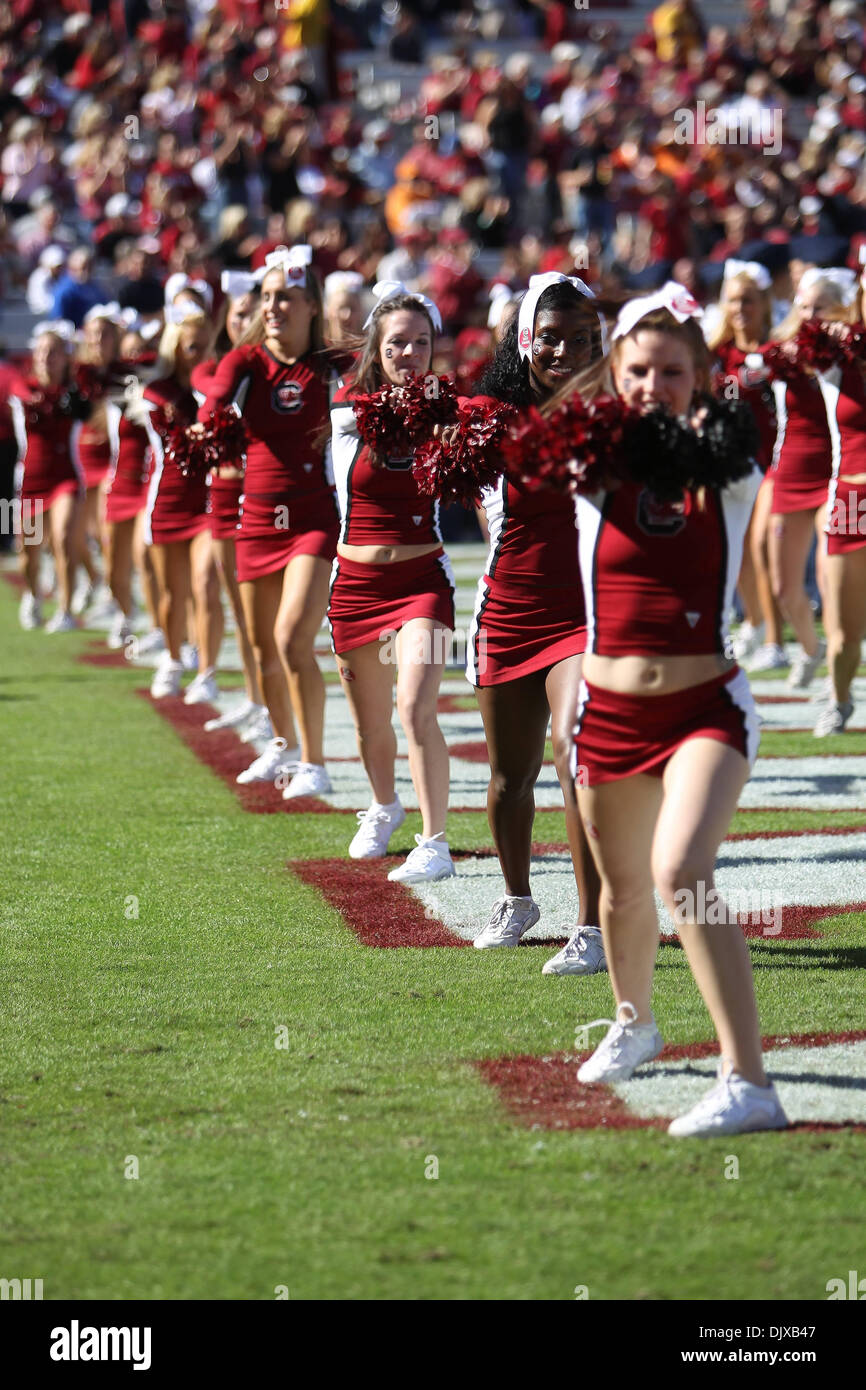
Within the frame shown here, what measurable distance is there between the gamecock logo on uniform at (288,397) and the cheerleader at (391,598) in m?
1.16

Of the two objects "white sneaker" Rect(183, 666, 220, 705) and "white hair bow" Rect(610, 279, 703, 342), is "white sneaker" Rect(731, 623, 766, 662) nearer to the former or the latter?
"white sneaker" Rect(183, 666, 220, 705)

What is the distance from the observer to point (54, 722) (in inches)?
411

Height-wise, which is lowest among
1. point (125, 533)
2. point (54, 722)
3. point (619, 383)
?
point (54, 722)

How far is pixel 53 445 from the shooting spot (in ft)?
47.5

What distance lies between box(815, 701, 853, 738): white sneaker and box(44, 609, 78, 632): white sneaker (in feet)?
24.7

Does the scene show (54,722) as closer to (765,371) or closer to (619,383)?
(765,371)

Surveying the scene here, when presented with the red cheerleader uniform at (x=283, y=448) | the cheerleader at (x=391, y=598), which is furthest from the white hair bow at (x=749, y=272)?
the cheerleader at (x=391, y=598)

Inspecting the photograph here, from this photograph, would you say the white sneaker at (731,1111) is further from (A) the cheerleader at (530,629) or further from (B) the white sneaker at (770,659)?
(B) the white sneaker at (770,659)

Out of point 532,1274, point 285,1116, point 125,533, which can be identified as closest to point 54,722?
point 125,533

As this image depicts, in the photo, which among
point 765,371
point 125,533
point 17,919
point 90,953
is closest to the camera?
point 90,953

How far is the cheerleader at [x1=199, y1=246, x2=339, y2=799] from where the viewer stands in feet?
25.4

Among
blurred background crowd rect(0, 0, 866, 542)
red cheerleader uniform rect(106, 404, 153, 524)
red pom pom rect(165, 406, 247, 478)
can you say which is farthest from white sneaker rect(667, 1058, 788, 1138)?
blurred background crowd rect(0, 0, 866, 542)

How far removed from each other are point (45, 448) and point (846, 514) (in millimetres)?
7608

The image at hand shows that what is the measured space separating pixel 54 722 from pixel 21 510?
4161mm
